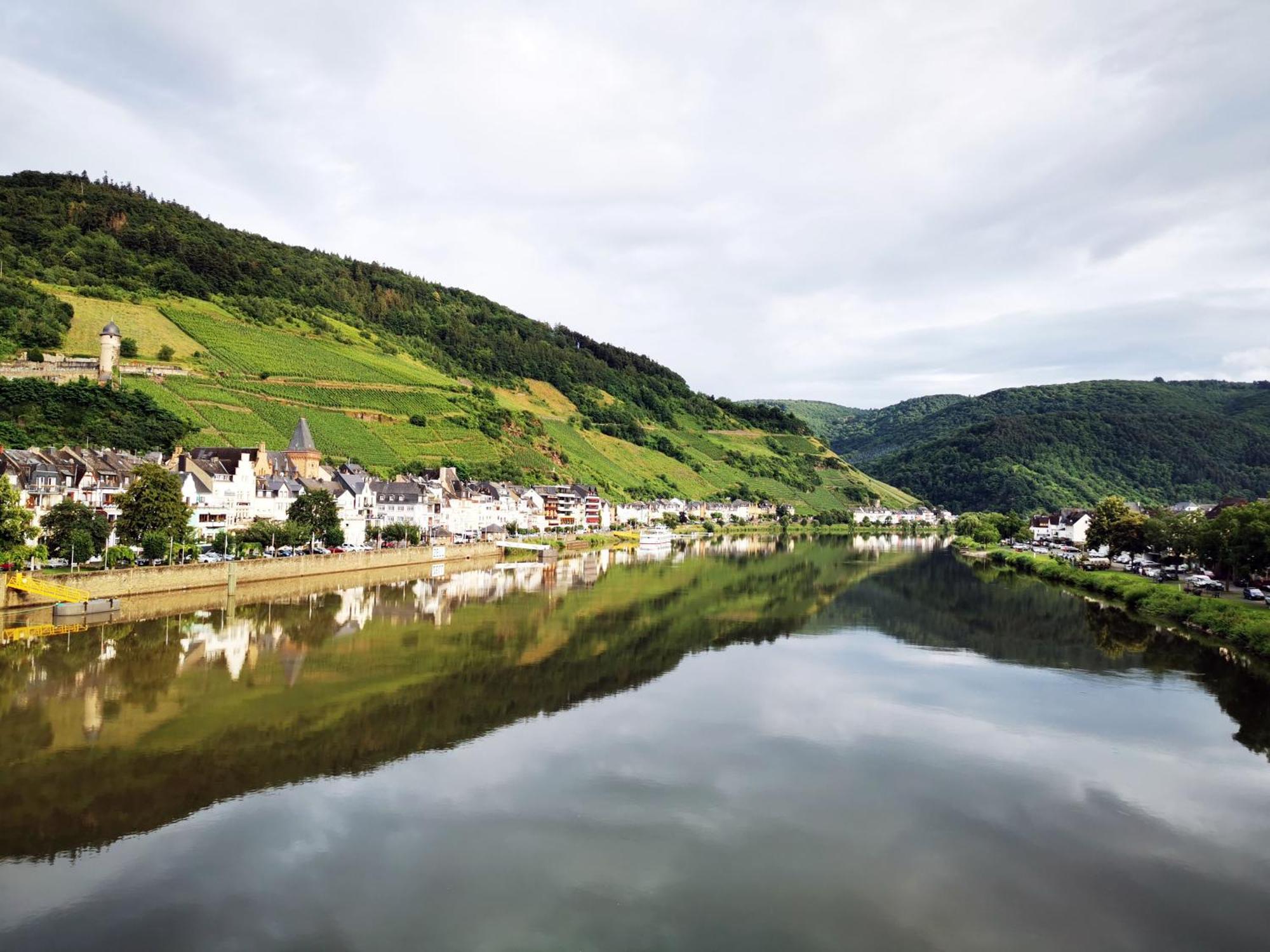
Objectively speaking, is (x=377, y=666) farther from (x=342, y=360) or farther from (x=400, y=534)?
(x=342, y=360)

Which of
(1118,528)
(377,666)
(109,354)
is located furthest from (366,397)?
(1118,528)

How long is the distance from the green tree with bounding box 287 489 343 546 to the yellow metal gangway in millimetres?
19489

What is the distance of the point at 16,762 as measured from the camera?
58.4ft

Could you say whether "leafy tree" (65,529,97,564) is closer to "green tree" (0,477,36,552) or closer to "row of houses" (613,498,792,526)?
"green tree" (0,477,36,552)

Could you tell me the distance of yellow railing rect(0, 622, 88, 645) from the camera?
29.0m

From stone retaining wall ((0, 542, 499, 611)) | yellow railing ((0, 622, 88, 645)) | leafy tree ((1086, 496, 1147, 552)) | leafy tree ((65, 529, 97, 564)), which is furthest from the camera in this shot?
leafy tree ((1086, 496, 1147, 552))

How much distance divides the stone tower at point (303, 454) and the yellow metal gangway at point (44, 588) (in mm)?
36691

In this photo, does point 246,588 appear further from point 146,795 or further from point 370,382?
point 370,382

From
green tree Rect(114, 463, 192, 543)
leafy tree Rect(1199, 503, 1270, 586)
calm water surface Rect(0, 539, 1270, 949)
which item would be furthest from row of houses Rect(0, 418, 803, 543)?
leafy tree Rect(1199, 503, 1270, 586)

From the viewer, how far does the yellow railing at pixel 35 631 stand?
95.3 ft

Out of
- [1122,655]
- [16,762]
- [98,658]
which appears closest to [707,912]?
[16,762]

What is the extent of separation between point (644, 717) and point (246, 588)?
29.0 metres

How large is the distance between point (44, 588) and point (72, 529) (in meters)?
7.00

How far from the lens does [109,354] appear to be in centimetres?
7381
